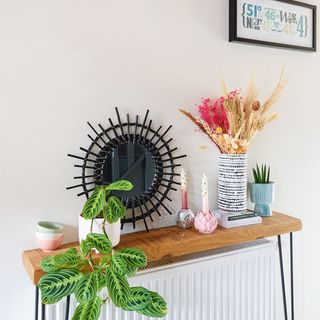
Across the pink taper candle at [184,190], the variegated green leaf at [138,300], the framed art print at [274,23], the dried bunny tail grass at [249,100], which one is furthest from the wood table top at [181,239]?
the framed art print at [274,23]

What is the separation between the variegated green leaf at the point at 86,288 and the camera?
78 cm

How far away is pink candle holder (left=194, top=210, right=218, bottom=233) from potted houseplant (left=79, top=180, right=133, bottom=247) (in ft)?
1.07

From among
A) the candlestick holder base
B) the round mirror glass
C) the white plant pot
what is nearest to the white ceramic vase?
the candlestick holder base

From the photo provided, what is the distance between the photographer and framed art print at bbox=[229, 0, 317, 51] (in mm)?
1373

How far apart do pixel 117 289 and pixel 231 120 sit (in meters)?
0.77

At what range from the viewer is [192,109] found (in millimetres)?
1326

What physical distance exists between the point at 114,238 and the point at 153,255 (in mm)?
150

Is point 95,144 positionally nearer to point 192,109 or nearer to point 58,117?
point 58,117

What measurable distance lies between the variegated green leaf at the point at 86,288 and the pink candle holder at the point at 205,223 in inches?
19.3

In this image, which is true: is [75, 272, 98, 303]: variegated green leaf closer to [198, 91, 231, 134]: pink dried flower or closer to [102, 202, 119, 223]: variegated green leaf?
[102, 202, 119, 223]: variegated green leaf

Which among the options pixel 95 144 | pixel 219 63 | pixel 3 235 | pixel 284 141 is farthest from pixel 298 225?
pixel 3 235

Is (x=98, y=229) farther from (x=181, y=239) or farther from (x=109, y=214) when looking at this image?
(x=181, y=239)

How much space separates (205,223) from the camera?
1184 millimetres

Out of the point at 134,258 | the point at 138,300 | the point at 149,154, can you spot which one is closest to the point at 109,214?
the point at 134,258
